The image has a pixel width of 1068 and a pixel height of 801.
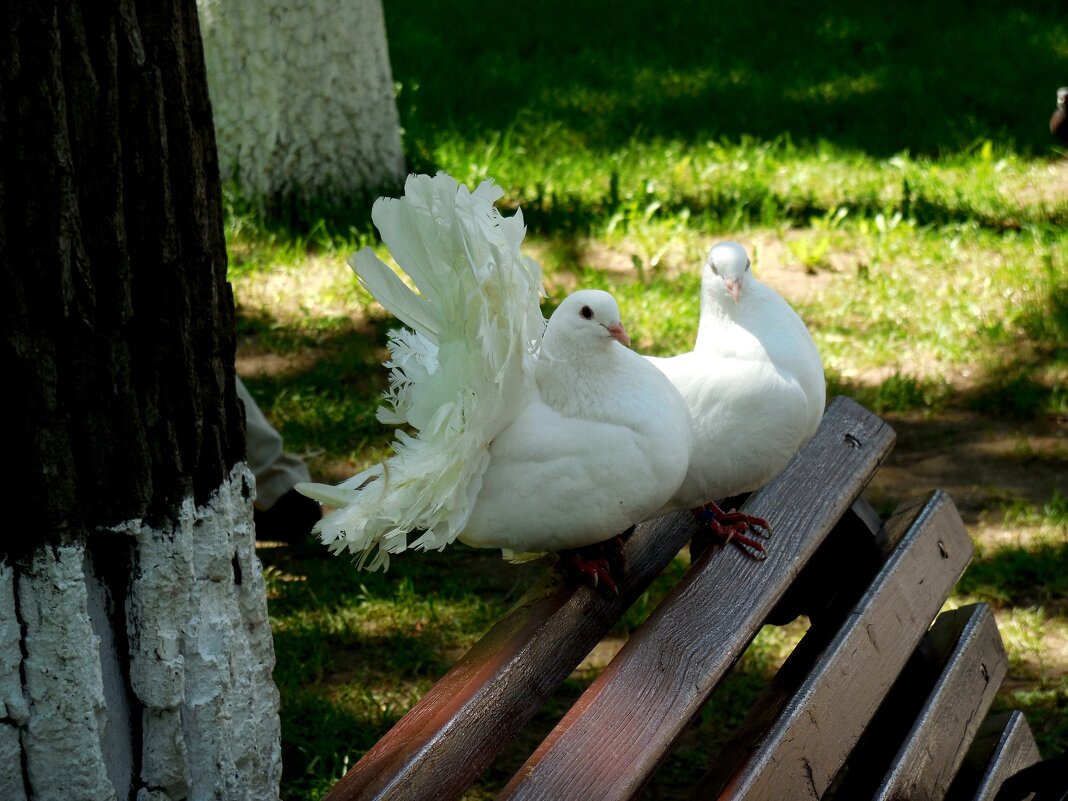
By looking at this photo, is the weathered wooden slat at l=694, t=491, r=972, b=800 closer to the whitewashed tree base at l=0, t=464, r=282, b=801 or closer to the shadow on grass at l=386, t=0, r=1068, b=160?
the whitewashed tree base at l=0, t=464, r=282, b=801

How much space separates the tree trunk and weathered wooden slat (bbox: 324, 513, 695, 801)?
157 inches

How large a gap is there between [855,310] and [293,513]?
2638 millimetres

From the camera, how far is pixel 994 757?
2.31 meters

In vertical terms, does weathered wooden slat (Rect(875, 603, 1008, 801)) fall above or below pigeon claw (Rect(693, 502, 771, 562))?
below

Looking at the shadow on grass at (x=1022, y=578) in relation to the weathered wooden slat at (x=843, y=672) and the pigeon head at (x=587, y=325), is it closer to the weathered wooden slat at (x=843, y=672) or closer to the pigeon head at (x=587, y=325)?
the weathered wooden slat at (x=843, y=672)

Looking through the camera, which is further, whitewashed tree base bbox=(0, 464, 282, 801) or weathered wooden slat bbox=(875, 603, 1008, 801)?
weathered wooden slat bbox=(875, 603, 1008, 801)

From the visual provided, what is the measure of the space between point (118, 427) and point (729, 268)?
1.38m

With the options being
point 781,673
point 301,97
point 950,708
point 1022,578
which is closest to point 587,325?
point 781,673

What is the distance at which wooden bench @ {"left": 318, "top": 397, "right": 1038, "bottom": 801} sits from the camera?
165 centimetres

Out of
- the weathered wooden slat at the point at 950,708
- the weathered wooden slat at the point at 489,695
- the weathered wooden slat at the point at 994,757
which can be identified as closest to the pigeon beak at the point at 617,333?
the weathered wooden slat at the point at 489,695

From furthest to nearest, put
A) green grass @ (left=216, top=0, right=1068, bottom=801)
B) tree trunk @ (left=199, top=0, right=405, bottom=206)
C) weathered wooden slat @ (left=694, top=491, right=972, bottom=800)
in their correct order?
tree trunk @ (left=199, top=0, right=405, bottom=206), green grass @ (left=216, top=0, right=1068, bottom=801), weathered wooden slat @ (left=694, top=491, right=972, bottom=800)

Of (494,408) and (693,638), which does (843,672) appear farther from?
(494,408)

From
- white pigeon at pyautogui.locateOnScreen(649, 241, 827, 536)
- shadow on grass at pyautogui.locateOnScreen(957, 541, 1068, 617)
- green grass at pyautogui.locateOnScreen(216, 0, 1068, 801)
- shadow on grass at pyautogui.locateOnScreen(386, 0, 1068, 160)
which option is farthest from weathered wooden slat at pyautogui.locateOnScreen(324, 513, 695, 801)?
shadow on grass at pyautogui.locateOnScreen(386, 0, 1068, 160)

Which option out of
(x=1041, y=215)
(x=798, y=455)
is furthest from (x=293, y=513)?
(x=1041, y=215)
